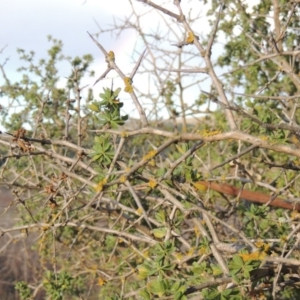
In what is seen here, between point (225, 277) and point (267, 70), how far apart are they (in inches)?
186

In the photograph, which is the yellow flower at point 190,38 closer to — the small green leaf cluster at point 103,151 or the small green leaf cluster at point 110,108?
the small green leaf cluster at point 110,108

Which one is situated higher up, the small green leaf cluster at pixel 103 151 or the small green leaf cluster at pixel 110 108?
the small green leaf cluster at pixel 110 108

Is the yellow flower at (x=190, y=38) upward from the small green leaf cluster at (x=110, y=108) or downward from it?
upward

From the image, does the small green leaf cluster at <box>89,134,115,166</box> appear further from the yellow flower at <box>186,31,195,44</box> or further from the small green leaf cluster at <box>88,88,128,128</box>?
the yellow flower at <box>186,31,195,44</box>

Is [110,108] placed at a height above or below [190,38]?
below

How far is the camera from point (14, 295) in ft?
38.0

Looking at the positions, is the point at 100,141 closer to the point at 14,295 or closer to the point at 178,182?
the point at 178,182

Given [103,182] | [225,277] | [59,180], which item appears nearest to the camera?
[103,182]

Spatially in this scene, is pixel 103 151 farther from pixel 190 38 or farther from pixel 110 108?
pixel 190 38

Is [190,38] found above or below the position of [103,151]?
above

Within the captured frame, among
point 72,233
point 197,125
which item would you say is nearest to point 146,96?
point 197,125

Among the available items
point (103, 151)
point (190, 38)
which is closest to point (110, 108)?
point (103, 151)

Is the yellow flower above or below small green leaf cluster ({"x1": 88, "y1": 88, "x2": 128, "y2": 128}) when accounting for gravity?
above

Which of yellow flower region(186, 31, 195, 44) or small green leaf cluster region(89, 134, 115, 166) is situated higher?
yellow flower region(186, 31, 195, 44)
